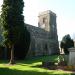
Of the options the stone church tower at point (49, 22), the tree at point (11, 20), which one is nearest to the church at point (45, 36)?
the stone church tower at point (49, 22)

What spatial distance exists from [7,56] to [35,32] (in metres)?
15.0

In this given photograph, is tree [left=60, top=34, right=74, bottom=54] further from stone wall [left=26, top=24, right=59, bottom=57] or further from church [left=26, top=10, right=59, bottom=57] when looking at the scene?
church [left=26, top=10, right=59, bottom=57]

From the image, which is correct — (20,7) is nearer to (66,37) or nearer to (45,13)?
(66,37)

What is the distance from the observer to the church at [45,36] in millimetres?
50044

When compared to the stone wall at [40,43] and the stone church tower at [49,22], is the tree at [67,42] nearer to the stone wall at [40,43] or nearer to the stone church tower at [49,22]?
the stone wall at [40,43]

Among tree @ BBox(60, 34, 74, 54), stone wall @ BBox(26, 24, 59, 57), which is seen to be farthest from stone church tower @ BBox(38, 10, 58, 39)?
tree @ BBox(60, 34, 74, 54)

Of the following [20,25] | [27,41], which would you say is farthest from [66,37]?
[20,25]

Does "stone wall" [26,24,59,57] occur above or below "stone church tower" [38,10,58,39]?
below

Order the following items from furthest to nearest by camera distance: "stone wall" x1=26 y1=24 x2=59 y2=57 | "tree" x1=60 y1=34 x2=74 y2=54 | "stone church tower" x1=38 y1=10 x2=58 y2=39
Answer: "stone church tower" x1=38 y1=10 x2=58 y2=39, "tree" x1=60 y1=34 x2=74 y2=54, "stone wall" x1=26 y1=24 x2=59 y2=57

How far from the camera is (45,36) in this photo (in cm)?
5909

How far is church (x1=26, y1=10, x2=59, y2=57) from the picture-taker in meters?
50.0

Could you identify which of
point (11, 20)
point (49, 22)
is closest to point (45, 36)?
point (49, 22)

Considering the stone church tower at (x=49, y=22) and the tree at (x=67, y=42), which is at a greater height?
the stone church tower at (x=49, y=22)

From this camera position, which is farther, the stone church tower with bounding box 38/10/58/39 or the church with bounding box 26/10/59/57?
the stone church tower with bounding box 38/10/58/39
